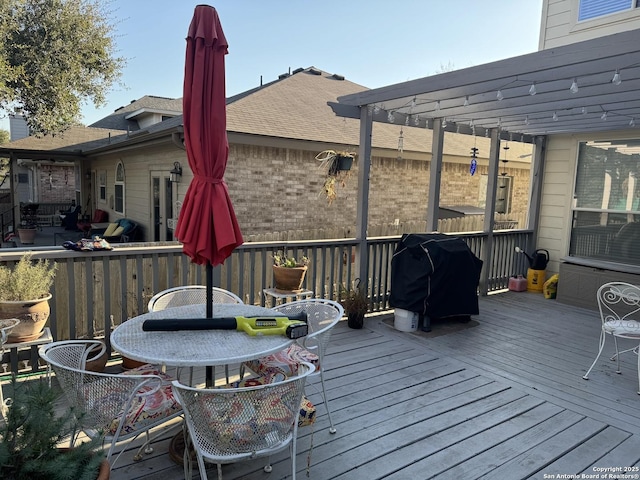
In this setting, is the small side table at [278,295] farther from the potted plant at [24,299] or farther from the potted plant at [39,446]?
the potted plant at [39,446]

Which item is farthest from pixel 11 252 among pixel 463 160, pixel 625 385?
pixel 463 160

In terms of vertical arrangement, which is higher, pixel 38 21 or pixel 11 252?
pixel 38 21

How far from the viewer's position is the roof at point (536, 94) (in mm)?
3146

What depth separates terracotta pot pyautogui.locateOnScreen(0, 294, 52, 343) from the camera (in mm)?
2928

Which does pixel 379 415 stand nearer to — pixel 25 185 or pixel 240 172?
pixel 240 172

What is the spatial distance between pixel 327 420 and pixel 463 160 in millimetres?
8919

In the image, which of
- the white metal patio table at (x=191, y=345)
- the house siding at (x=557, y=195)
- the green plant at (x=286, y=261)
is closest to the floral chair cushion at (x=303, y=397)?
the white metal patio table at (x=191, y=345)

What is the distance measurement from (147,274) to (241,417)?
3.10 m

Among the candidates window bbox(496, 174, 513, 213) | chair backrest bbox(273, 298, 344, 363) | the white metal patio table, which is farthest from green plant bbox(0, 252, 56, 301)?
window bbox(496, 174, 513, 213)

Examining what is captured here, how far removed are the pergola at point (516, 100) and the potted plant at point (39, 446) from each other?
12.3ft

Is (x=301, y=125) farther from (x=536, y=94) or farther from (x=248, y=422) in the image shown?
(x=248, y=422)

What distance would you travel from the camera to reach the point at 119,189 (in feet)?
40.5

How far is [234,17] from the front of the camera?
670 cm

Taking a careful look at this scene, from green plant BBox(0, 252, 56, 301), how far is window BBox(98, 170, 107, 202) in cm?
1180
